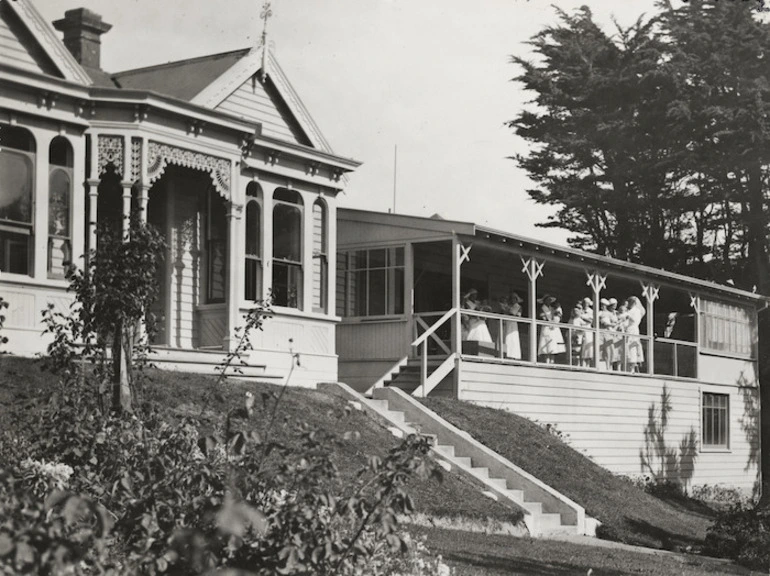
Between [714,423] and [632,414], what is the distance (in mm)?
5657

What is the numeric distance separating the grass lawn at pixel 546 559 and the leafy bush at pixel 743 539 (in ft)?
1.29

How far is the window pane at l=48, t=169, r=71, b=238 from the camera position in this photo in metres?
19.2

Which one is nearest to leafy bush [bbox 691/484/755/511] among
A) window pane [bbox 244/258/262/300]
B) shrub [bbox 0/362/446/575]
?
window pane [bbox 244/258/262/300]

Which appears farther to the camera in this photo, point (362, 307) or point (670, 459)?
point (670, 459)

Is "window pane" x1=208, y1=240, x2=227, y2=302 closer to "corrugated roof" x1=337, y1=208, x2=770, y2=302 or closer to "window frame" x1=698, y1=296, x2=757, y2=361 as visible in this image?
"corrugated roof" x1=337, y1=208, x2=770, y2=302

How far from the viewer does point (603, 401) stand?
2948cm

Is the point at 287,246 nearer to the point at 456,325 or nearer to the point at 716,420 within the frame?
the point at 456,325

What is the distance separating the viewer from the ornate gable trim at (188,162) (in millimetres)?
20109

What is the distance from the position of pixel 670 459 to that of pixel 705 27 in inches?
743

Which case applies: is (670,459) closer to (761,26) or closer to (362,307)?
(362,307)

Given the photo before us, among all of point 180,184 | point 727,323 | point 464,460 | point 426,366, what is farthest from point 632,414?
point 180,184

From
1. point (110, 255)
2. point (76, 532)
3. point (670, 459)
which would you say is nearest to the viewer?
point (76, 532)

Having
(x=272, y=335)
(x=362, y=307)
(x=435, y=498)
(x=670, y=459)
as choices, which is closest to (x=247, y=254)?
(x=272, y=335)

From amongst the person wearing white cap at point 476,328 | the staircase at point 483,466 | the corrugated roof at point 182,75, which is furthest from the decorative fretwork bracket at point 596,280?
the corrugated roof at point 182,75
